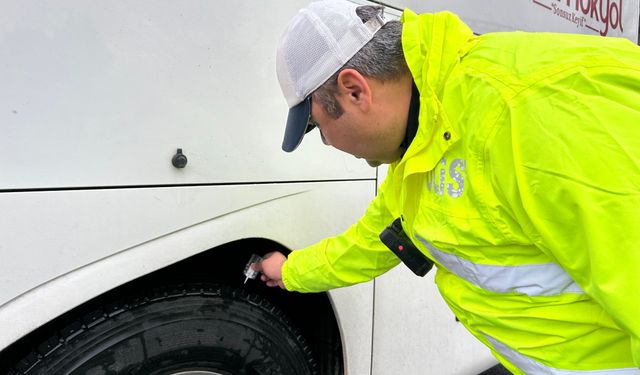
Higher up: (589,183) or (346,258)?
(589,183)

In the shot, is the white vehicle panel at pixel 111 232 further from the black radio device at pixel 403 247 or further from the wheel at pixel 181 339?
the black radio device at pixel 403 247

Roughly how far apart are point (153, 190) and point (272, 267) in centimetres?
46

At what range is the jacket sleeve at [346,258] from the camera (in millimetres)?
1465

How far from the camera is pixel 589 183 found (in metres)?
0.74

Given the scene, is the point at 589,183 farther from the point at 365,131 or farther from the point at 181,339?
the point at 181,339

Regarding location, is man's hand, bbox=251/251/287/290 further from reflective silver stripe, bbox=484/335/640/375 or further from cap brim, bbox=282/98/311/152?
reflective silver stripe, bbox=484/335/640/375

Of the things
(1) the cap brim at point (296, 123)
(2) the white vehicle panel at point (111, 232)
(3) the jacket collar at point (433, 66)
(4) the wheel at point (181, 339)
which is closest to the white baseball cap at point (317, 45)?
(1) the cap brim at point (296, 123)

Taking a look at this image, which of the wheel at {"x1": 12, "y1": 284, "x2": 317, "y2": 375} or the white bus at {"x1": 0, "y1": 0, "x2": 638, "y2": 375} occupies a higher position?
the white bus at {"x1": 0, "y1": 0, "x2": 638, "y2": 375}

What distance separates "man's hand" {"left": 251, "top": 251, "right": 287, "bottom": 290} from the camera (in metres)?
1.48

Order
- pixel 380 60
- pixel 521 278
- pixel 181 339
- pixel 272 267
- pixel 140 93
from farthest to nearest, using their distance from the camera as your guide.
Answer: pixel 272 267 → pixel 181 339 → pixel 140 93 → pixel 380 60 → pixel 521 278

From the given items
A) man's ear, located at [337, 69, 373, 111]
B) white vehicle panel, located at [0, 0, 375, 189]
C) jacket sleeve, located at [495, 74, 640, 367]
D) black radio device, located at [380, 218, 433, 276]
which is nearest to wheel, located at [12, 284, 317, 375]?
white vehicle panel, located at [0, 0, 375, 189]

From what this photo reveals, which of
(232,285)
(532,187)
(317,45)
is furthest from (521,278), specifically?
(232,285)

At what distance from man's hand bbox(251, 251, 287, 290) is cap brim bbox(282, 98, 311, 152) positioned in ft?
1.40

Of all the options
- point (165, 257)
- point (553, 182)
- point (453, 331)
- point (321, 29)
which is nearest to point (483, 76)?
point (553, 182)
